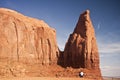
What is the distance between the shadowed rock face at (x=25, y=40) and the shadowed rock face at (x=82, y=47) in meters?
4.63

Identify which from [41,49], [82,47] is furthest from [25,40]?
[82,47]

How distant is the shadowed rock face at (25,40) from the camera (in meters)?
69.4

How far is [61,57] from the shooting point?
85312mm

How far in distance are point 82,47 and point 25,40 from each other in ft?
54.5

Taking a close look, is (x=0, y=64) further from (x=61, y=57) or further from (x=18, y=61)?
(x=61, y=57)

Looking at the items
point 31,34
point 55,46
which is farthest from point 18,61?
point 55,46

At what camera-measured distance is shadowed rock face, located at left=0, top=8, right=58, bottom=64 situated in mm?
69375

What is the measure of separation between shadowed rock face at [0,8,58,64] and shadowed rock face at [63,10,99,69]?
15.2 feet

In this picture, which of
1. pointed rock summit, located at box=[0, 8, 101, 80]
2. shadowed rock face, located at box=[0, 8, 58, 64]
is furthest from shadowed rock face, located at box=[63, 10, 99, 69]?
shadowed rock face, located at box=[0, 8, 58, 64]

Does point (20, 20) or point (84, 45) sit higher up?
point (20, 20)

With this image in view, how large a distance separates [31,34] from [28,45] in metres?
3.93

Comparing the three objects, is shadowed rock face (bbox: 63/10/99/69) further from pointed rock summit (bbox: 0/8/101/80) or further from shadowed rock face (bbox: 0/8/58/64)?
shadowed rock face (bbox: 0/8/58/64)

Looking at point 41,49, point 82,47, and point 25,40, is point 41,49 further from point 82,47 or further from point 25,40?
point 82,47

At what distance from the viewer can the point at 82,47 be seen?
7862 centimetres
